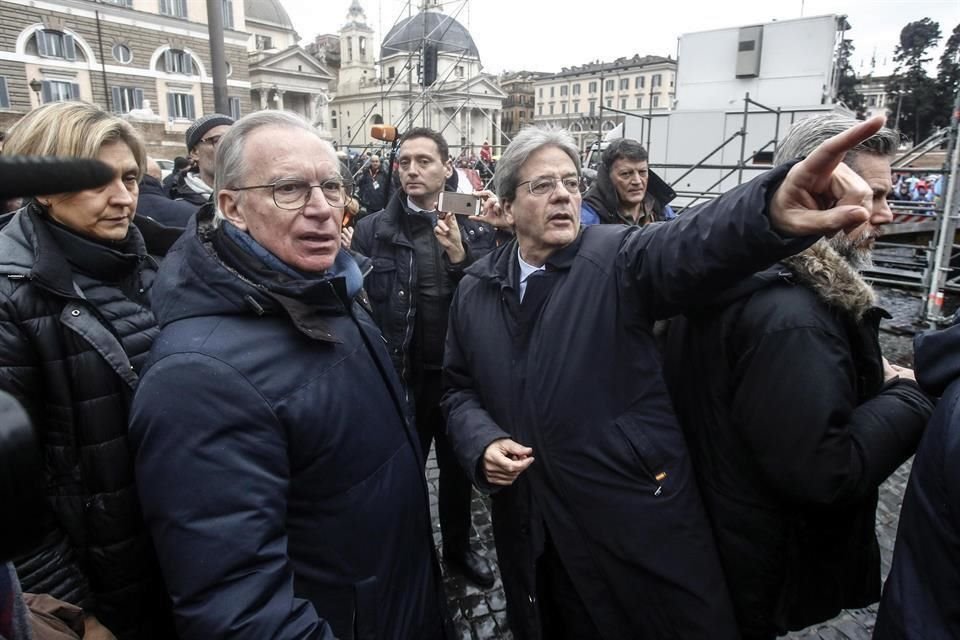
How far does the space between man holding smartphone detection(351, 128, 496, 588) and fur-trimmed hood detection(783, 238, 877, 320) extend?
74.5 inches

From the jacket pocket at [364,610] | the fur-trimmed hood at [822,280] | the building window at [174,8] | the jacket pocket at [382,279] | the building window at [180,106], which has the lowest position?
the jacket pocket at [364,610]

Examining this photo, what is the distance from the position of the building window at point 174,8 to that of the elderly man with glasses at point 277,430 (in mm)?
49835

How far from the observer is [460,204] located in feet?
10.5

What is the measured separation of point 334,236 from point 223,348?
51 centimetres

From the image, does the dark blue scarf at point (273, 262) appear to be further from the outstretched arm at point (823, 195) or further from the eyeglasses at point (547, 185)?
the outstretched arm at point (823, 195)

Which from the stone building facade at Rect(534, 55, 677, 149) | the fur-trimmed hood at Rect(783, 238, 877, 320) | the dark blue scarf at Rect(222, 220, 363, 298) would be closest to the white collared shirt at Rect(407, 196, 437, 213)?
the dark blue scarf at Rect(222, 220, 363, 298)

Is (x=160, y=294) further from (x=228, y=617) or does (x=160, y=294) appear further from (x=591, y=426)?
(x=591, y=426)

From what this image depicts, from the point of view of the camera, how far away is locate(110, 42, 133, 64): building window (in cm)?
3981

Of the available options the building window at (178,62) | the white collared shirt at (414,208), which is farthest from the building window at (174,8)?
the white collared shirt at (414,208)

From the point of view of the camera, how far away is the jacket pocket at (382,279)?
10.6 feet

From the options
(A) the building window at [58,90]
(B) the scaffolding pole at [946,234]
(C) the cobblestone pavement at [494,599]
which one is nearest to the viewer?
(C) the cobblestone pavement at [494,599]

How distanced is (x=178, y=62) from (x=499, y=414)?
165ft

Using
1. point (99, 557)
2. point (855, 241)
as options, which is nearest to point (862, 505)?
point (855, 241)

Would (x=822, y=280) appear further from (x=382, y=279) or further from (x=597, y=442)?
(x=382, y=279)
